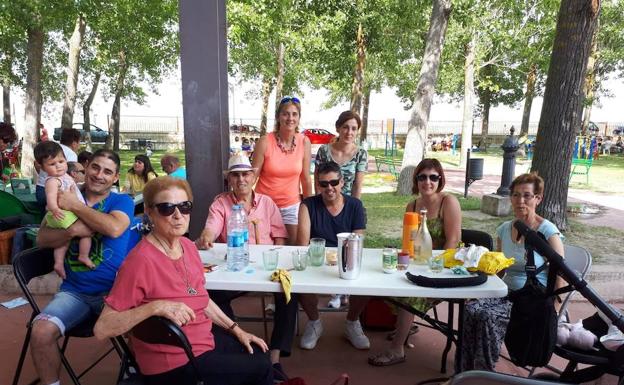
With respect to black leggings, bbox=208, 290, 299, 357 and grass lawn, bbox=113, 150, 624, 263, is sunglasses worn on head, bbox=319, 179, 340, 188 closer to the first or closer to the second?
black leggings, bbox=208, 290, 299, 357

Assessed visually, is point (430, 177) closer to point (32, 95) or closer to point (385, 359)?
point (385, 359)

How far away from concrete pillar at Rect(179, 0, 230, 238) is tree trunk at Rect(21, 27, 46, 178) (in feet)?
30.5

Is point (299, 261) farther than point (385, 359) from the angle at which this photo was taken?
No

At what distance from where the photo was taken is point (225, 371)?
6.52 ft

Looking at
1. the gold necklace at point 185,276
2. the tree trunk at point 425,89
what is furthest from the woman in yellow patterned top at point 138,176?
the tree trunk at point 425,89

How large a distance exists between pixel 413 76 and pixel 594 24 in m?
19.8

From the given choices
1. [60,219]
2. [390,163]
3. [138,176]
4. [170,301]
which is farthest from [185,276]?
[390,163]

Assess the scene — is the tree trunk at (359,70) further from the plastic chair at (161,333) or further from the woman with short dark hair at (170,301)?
the plastic chair at (161,333)

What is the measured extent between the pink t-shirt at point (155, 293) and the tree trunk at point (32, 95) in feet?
36.1

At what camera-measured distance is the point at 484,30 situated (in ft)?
58.7

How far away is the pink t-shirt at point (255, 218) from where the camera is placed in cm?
312

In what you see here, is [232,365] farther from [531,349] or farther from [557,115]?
[557,115]

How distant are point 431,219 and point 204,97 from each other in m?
2.08

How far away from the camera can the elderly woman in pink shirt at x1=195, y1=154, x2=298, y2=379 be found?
2789 millimetres
